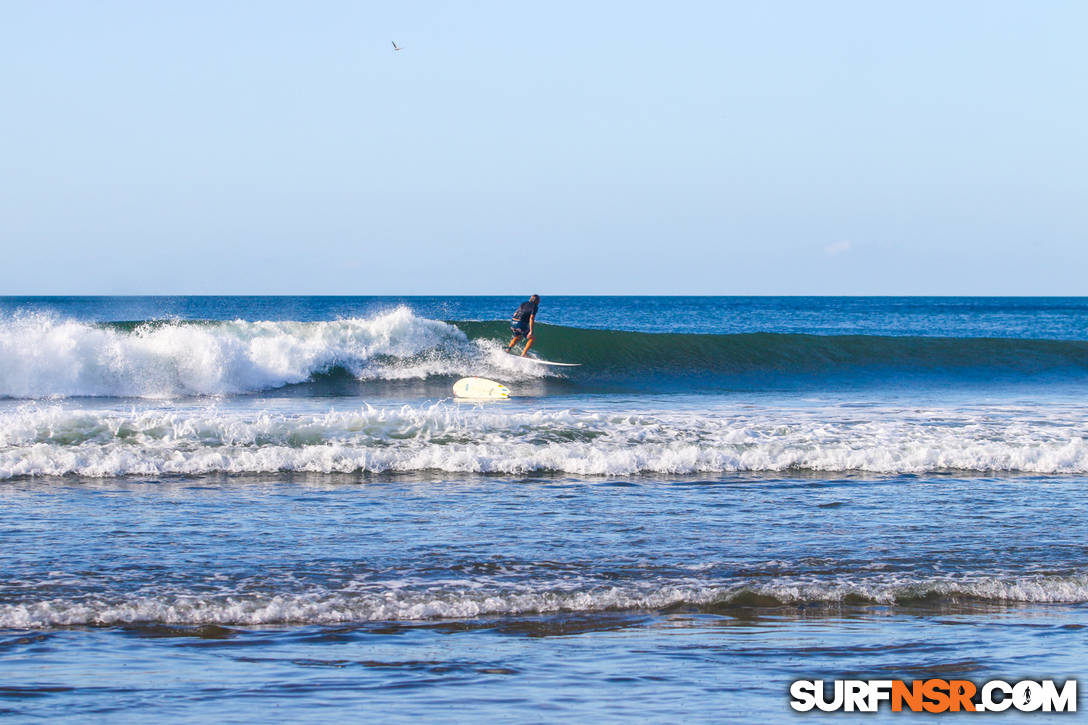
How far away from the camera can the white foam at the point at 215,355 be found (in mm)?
20922

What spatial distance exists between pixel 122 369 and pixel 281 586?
16.3 meters

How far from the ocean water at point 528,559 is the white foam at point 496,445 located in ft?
0.17

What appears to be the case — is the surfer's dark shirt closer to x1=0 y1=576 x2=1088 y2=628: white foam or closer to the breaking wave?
the breaking wave

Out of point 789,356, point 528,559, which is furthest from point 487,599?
point 789,356

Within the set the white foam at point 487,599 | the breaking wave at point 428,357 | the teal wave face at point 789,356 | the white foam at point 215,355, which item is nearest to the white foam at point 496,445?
the white foam at point 487,599

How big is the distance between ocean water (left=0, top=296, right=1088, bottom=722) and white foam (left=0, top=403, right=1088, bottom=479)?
0.17 feet

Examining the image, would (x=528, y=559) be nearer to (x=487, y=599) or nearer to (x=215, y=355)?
(x=487, y=599)

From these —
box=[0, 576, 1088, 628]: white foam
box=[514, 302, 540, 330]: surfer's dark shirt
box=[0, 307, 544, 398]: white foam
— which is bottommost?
box=[0, 576, 1088, 628]: white foam

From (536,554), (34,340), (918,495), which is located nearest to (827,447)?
(918,495)

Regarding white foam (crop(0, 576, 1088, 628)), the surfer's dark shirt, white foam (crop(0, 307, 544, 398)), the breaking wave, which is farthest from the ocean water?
the surfer's dark shirt

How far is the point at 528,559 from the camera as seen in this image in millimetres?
7359

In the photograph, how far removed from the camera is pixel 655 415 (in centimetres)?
1592

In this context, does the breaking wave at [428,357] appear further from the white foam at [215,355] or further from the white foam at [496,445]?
the white foam at [496,445]

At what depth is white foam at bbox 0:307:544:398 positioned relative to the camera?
20.9 metres
